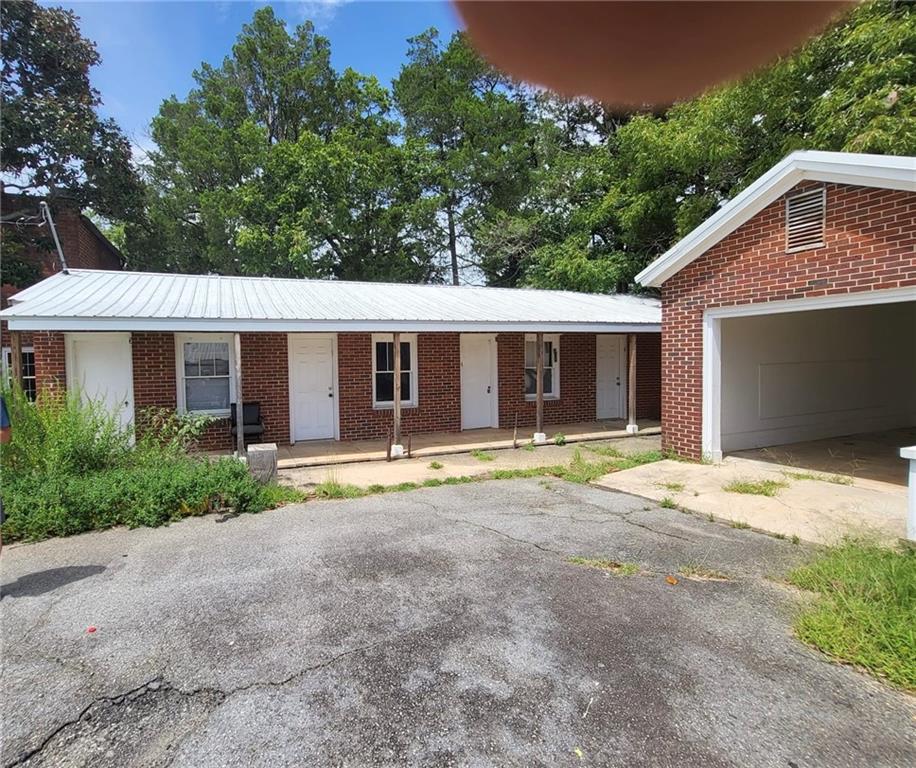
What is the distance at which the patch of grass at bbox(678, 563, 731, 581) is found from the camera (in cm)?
452

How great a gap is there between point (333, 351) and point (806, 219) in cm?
832

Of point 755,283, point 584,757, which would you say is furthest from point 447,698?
point 755,283

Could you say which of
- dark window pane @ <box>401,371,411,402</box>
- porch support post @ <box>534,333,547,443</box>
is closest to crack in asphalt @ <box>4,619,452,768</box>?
porch support post @ <box>534,333,547,443</box>

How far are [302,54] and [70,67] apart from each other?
30.3ft

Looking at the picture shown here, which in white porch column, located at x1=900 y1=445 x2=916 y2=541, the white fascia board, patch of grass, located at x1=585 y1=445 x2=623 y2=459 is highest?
the white fascia board

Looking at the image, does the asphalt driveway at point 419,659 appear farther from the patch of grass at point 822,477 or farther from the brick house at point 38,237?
the brick house at point 38,237

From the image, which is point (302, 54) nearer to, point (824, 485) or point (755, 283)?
point (755, 283)

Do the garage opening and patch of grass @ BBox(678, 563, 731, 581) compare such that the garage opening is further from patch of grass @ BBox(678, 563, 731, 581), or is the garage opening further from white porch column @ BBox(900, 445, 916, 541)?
patch of grass @ BBox(678, 563, 731, 581)

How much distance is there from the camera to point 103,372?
930 centimetres

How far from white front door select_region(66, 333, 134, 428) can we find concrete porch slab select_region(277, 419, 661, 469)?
9.32 feet

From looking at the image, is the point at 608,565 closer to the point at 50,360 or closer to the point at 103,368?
the point at 103,368

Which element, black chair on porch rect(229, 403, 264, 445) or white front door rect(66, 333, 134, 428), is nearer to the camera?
white front door rect(66, 333, 134, 428)

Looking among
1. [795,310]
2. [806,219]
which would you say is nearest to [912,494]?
[795,310]

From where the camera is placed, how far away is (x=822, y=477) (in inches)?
309
